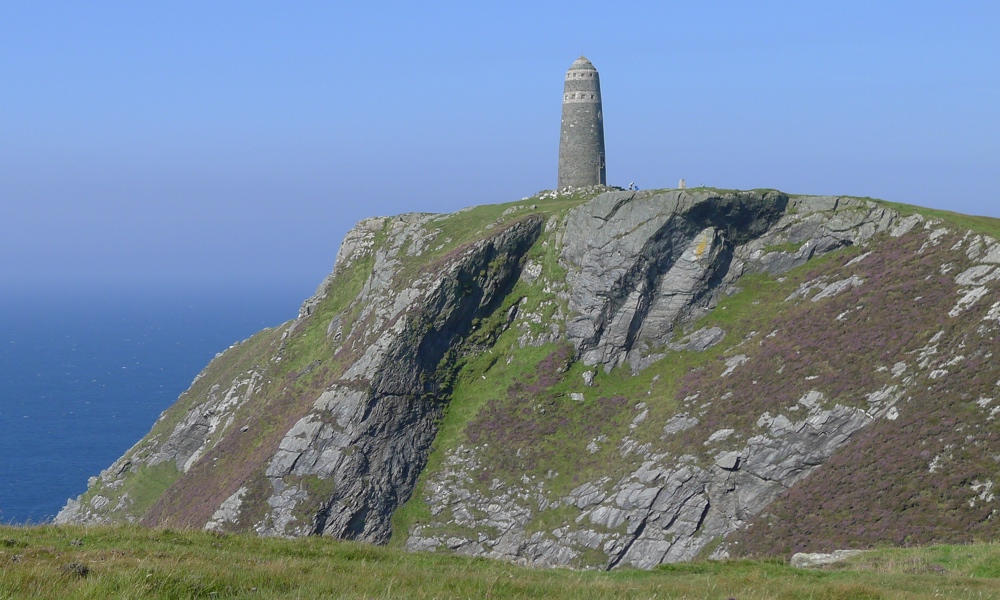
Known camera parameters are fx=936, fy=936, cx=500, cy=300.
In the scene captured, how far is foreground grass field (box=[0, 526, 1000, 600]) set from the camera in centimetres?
1639

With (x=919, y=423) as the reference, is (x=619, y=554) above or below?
below

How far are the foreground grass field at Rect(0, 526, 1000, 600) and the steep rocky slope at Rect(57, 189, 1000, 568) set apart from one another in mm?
20536

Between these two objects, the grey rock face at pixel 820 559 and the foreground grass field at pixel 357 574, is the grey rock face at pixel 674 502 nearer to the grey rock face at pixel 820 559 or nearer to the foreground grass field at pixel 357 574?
the grey rock face at pixel 820 559

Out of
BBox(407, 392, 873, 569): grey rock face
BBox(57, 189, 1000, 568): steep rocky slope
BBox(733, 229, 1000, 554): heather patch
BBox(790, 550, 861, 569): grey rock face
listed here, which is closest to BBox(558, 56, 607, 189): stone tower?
BBox(57, 189, 1000, 568): steep rocky slope

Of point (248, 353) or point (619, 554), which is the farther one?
point (248, 353)

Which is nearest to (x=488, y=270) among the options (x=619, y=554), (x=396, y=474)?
(x=396, y=474)

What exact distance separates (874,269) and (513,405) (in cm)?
2761

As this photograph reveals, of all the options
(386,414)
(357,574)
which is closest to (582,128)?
(386,414)

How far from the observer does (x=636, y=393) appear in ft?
224

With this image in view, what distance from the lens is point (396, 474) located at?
68625 millimetres

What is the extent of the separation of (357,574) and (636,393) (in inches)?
1985

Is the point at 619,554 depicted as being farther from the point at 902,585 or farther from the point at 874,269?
the point at 902,585

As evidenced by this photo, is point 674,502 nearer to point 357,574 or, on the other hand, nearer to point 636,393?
point 636,393

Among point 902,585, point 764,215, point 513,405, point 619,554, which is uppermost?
point 764,215
